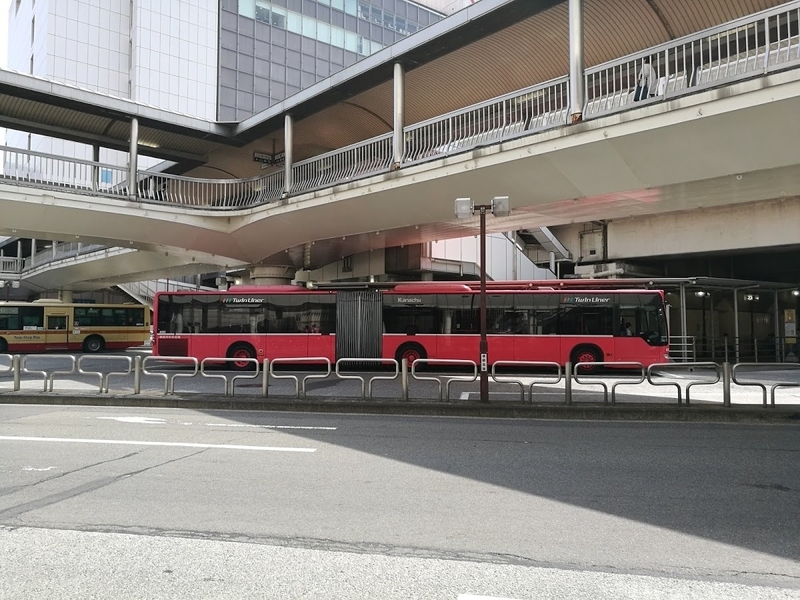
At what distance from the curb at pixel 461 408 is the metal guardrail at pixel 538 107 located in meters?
6.25

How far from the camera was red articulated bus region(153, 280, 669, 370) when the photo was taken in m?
19.0

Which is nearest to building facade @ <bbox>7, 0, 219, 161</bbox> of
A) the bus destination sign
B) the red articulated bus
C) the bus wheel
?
the red articulated bus

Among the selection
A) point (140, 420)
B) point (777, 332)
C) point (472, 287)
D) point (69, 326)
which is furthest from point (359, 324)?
point (69, 326)

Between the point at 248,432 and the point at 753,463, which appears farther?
the point at 248,432

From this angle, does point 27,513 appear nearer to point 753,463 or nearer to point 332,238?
point 753,463

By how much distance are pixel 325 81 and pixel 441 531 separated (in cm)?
1717

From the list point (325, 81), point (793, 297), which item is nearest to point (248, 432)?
point (325, 81)

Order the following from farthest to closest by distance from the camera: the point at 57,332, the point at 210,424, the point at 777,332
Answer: the point at 57,332 < the point at 777,332 < the point at 210,424

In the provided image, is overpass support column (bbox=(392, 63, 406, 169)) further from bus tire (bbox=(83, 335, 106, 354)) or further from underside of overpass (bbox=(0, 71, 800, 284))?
bus tire (bbox=(83, 335, 106, 354))

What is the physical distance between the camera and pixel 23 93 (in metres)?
19.0

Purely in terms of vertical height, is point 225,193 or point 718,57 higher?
point 718,57

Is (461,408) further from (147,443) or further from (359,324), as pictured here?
(359,324)

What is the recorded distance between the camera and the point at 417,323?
20375 millimetres

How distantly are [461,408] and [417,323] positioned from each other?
8.99 meters
